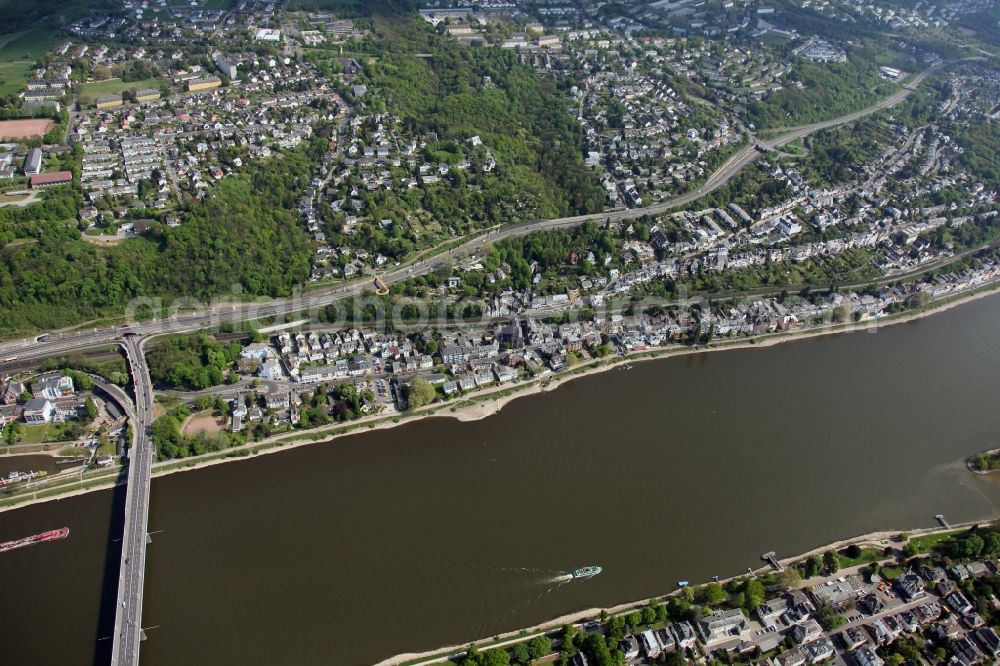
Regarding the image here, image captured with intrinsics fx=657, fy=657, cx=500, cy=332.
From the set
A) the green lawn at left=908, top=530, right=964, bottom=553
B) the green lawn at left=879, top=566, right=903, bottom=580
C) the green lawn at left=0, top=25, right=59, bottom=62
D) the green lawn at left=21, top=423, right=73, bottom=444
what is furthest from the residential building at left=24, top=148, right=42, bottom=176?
the green lawn at left=908, top=530, right=964, bottom=553

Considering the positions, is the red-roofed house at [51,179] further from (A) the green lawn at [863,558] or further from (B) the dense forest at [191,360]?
(A) the green lawn at [863,558]

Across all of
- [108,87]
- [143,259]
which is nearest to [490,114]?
[143,259]

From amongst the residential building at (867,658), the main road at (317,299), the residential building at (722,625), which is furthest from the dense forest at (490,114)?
the residential building at (867,658)

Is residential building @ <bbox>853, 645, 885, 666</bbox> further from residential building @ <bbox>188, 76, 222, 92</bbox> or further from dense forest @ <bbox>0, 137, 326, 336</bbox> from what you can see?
residential building @ <bbox>188, 76, 222, 92</bbox>

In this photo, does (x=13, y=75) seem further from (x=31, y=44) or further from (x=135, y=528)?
(x=135, y=528)

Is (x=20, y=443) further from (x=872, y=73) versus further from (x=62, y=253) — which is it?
(x=872, y=73)
